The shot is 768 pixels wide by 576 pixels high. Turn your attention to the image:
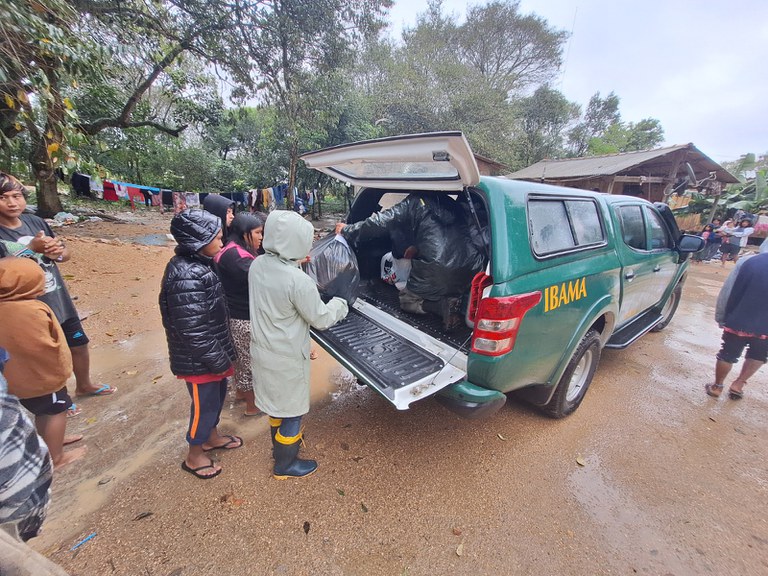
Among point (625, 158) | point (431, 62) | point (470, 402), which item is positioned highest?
point (431, 62)

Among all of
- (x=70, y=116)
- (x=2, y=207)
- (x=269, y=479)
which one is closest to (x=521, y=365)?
(x=269, y=479)

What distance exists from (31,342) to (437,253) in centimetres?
236

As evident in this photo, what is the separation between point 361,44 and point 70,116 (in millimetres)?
8721

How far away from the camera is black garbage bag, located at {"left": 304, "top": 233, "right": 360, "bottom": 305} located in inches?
104

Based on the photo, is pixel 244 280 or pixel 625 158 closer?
pixel 244 280

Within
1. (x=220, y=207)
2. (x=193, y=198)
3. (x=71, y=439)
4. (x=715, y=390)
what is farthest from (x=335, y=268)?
(x=193, y=198)

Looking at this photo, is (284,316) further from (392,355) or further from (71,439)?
(71,439)

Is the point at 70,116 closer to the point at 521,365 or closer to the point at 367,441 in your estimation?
the point at 367,441

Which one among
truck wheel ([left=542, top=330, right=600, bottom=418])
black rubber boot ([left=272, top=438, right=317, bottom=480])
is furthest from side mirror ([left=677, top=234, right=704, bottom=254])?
black rubber boot ([left=272, top=438, right=317, bottom=480])

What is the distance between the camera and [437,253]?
2.49 metres

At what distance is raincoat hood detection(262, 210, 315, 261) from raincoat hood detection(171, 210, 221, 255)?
1.19 ft

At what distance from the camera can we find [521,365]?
208 centimetres

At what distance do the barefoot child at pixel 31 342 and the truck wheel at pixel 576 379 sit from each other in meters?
3.18

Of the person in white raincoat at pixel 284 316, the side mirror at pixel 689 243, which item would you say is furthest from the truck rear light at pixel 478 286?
the side mirror at pixel 689 243
